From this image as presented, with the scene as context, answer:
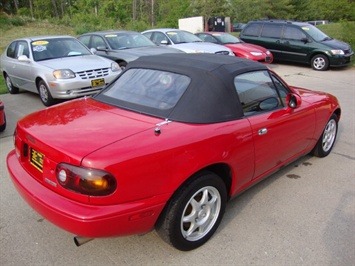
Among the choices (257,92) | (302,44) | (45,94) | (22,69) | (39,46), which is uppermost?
(257,92)

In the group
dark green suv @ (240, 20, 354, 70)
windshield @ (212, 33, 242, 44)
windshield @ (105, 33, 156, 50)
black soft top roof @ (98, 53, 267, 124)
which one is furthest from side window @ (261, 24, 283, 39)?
black soft top roof @ (98, 53, 267, 124)

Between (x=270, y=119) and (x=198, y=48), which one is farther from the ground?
(x=270, y=119)

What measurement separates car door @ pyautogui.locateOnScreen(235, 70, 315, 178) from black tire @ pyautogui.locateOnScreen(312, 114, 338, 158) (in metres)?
0.73

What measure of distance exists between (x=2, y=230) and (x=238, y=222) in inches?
84.6

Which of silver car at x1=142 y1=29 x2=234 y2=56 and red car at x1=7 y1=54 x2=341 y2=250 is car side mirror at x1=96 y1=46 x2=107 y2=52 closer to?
silver car at x1=142 y1=29 x2=234 y2=56

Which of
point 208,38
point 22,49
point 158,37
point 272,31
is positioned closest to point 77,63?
point 22,49

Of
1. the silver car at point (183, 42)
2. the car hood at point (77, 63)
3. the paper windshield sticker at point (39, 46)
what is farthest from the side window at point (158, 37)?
the paper windshield sticker at point (39, 46)

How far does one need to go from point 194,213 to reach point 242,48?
10.4m

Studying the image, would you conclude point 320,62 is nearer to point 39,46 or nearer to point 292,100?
point 39,46

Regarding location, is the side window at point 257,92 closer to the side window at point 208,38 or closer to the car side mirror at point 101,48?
the car side mirror at point 101,48

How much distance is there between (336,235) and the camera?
276 cm

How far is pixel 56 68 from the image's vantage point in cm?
667

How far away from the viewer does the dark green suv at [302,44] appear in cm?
1222

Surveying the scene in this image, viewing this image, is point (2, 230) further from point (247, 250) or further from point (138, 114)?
point (247, 250)
